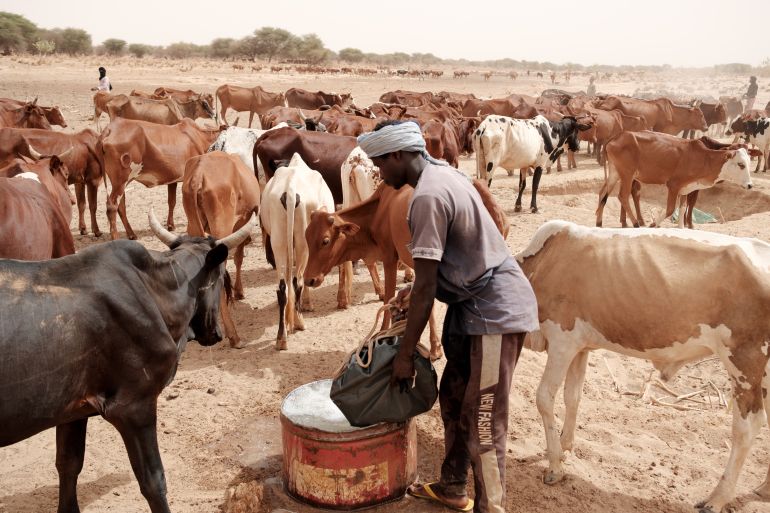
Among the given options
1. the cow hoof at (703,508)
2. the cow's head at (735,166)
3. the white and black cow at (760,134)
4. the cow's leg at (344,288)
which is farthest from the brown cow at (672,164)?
the cow hoof at (703,508)

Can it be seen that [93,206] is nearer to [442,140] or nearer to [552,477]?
[442,140]

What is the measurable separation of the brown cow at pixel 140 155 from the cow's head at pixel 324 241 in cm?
530

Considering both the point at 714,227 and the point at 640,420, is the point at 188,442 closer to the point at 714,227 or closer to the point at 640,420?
the point at 640,420

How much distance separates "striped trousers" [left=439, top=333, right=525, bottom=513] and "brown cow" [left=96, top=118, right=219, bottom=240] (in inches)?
321

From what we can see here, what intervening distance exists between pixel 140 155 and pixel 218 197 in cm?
410

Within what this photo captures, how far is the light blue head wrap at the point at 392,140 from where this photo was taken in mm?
3436

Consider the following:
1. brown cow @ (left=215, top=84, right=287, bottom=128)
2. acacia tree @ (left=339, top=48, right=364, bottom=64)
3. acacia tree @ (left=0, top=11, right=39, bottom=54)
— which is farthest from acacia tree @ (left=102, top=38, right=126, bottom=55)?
brown cow @ (left=215, top=84, right=287, bottom=128)

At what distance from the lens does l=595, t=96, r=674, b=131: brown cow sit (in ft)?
79.5

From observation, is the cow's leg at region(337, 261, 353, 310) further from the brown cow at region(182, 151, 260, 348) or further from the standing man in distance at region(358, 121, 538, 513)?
the standing man in distance at region(358, 121, 538, 513)

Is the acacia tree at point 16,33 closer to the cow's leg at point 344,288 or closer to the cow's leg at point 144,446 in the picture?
the cow's leg at point 344,288

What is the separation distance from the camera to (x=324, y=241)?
21.0 ft

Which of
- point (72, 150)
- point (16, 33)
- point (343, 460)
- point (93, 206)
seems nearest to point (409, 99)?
point (93, 206)

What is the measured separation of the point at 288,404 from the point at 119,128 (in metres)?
8.12

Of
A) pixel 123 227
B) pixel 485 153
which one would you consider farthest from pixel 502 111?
pixel 123 227
